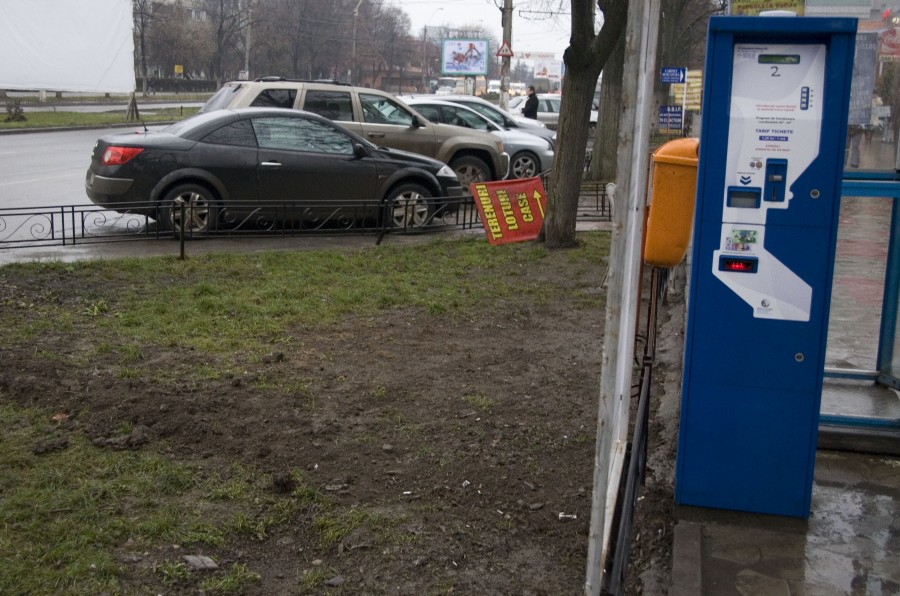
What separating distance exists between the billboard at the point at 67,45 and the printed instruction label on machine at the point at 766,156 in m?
22.1

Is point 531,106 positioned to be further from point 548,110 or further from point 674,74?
point 548,110

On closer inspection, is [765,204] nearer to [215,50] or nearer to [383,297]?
[383,297]

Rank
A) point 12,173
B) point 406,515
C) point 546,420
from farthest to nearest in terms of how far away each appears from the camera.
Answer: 1. point 12,173
2. point 546,420
3. point 406,515

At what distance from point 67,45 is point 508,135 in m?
13.4

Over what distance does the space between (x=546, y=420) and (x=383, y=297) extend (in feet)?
10.4

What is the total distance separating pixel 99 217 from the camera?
13445 mm

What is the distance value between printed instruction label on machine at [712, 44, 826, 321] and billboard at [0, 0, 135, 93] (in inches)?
872

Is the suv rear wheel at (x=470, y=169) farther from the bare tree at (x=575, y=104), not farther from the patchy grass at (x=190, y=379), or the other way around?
the bare tree at (x=575, y=104)

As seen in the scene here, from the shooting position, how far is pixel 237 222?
11.7m

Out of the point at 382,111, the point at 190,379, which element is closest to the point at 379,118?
the point at 382,111

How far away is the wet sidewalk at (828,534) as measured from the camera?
3.72 m

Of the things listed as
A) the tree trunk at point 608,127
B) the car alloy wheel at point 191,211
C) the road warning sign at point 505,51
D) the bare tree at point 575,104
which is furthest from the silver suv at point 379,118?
the road warning sign at point 505,51

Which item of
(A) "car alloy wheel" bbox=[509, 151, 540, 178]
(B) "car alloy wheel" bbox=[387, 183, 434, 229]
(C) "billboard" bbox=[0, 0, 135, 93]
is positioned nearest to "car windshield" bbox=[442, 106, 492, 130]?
(A) "car alloy wheel" bbox=[509, 151, 540, 178]

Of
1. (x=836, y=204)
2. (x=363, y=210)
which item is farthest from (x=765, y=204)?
(x=363, y=210)
